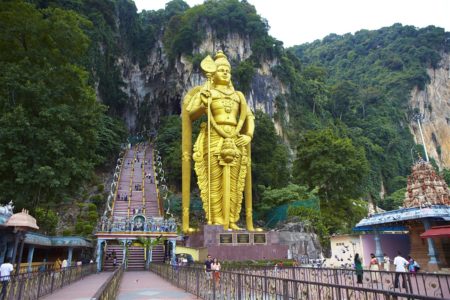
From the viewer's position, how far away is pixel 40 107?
12805 millimetres

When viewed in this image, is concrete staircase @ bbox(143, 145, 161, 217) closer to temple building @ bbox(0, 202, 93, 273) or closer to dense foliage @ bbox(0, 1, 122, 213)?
temple building @ bbox(0, 202, 93, 273)

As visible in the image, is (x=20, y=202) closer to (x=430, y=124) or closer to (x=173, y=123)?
(x=173, y=123)

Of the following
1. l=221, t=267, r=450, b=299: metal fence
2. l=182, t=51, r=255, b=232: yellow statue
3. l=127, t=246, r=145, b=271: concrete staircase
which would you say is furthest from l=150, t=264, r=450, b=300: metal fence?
l=127, t=246, r=145, b=271: concrete staircase

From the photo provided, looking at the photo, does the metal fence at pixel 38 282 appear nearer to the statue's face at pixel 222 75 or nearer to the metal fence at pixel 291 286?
the metal fence at pixel 291 286

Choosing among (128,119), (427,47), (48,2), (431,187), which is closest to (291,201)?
(431,187)

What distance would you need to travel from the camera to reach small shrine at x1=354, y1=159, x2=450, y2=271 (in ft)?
37.1

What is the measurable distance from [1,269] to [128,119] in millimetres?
37493

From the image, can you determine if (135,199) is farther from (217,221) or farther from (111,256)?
(217,221)

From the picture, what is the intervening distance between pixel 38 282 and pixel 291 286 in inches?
210

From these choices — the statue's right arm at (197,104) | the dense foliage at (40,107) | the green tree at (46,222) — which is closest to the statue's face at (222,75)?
the statue's right arm at (197,104)

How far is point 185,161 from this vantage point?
1528 cm

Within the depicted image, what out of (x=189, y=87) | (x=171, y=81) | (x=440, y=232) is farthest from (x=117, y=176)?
(x=440, y=232)

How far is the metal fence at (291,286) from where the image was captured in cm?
317

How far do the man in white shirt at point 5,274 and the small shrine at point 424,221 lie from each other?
32.9 feet
